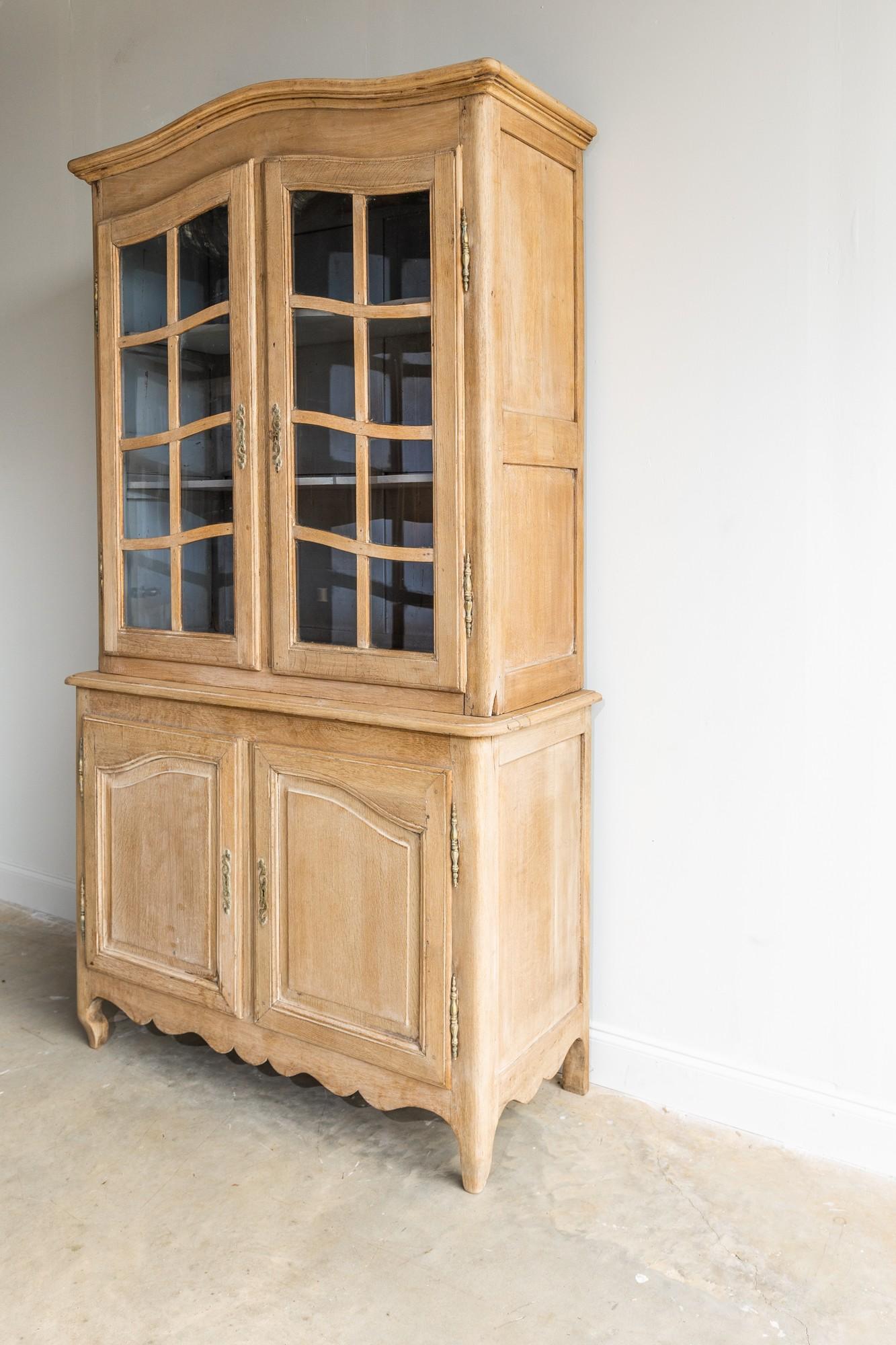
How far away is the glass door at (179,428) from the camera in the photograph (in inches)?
82.0

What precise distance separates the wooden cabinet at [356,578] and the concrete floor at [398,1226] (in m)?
0.13

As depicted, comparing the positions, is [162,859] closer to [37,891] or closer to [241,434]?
[241,434]

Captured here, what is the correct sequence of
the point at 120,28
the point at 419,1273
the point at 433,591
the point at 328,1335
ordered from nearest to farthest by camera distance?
the point at 328,1335, the point at 419,1273, the point at 433,591, the point at 120,28

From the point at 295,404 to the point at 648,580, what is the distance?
772 mm

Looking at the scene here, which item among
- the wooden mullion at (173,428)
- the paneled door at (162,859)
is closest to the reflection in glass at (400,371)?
the wooden mullion at (173,428)

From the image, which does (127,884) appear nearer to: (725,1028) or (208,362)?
(208,362)

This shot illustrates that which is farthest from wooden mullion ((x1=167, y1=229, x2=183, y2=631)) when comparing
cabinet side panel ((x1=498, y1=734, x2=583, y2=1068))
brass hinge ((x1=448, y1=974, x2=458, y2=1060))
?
brass hinge ((x1=448, y1=974, x2=458, y2=1060))

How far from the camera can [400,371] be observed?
6.19 ft

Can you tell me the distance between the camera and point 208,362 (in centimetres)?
214

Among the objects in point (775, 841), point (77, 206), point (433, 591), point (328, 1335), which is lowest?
point (328, 1335)

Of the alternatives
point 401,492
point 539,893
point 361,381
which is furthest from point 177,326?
point 539,893

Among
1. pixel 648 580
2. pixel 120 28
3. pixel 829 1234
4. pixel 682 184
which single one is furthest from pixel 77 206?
pixel 829 1234

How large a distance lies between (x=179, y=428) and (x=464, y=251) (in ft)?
2.43

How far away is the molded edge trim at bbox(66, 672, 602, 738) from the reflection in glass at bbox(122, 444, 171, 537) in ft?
1.08
